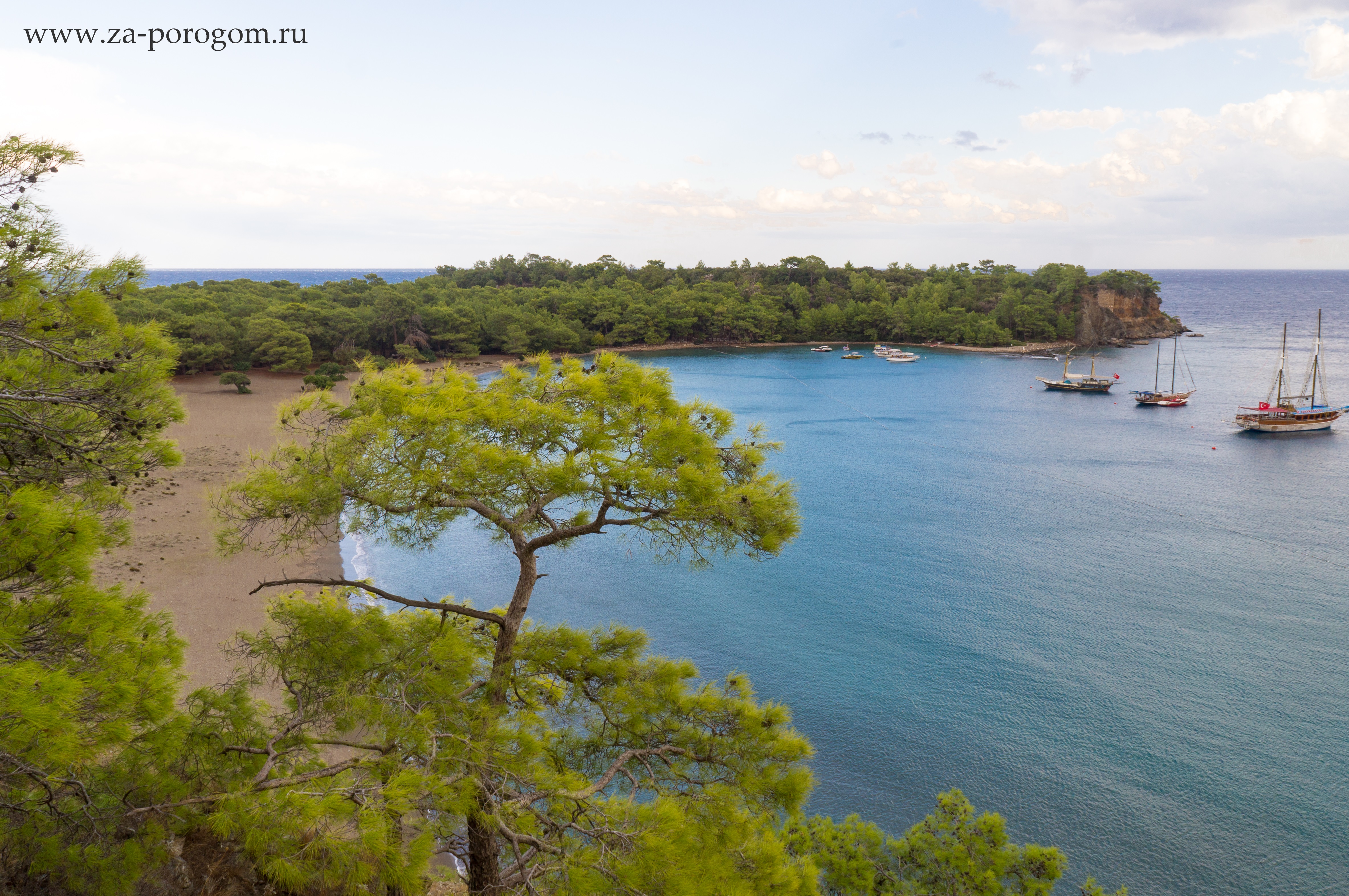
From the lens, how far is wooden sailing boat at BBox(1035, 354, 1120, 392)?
5300 cm

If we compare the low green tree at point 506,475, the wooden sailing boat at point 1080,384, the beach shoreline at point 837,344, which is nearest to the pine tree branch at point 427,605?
the low green tree at point 506,475

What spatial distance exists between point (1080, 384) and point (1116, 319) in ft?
102

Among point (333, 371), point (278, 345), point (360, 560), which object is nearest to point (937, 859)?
point (360, 560)

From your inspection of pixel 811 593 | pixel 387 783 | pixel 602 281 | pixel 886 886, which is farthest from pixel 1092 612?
pixel 602 281

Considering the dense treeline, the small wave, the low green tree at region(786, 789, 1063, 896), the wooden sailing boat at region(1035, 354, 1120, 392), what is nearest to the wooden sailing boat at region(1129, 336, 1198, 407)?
the wooden sailing boat at region(1035, 354, 1120, 392)

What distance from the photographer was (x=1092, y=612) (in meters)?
19.5

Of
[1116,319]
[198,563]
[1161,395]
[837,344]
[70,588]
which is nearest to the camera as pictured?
[70,588]

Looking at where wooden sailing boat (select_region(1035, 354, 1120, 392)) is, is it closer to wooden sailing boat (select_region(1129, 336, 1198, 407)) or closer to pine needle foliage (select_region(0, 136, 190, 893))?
wooden sailing boat (select_region(1129, 336, 1198, 407))

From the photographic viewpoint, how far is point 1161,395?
48125 millimetres

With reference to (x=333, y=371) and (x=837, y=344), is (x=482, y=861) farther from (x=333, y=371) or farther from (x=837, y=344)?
(x=837, y=344)

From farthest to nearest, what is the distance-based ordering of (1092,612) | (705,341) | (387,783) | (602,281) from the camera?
(602,281), (705,341), (1092,612), (387,783)

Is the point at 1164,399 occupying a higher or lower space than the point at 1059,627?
higher

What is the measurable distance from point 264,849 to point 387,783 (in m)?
0.72

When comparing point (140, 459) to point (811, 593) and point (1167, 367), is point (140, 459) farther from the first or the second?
point (1167, 367)
